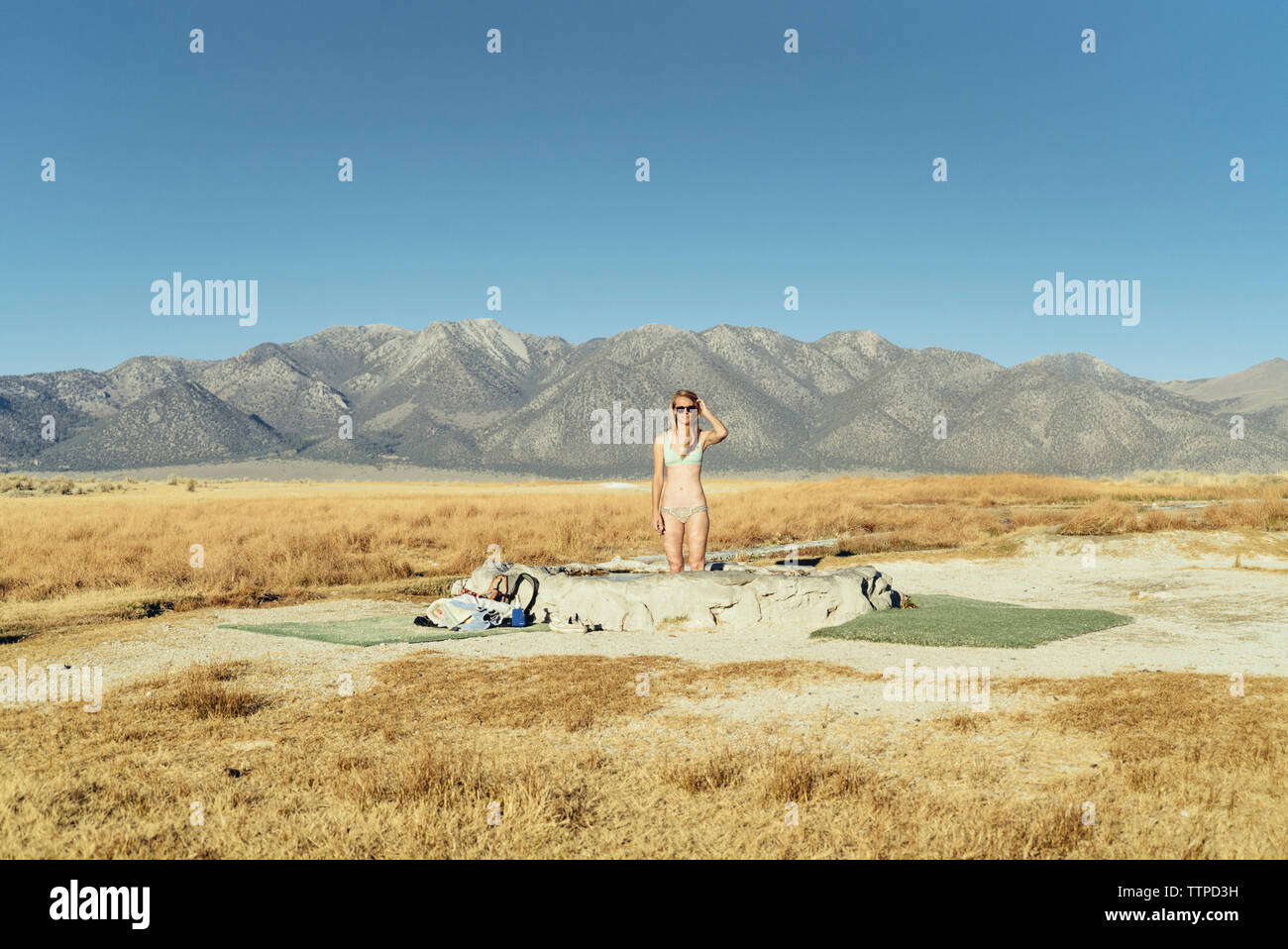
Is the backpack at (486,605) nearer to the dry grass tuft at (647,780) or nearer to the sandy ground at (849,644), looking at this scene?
the sandy ground at (849,644)

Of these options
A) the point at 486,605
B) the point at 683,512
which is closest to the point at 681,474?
the point at 683,512

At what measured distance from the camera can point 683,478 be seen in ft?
40.2

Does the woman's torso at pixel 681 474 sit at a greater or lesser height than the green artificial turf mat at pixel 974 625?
greater

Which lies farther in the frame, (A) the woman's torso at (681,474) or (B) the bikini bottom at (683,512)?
(B) the bikini bottom at (683,512)

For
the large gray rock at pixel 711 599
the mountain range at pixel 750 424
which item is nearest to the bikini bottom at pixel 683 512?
the large gray rock at pixel 711 599

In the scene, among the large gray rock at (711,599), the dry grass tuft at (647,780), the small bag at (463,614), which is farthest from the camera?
the small bag at (463,614)

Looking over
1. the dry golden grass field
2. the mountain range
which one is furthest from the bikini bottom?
the mountain range

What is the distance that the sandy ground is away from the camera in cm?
859

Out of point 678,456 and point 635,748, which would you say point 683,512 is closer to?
point 678,456

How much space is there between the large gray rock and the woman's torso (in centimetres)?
110

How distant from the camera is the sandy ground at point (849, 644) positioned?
8594 millimetres

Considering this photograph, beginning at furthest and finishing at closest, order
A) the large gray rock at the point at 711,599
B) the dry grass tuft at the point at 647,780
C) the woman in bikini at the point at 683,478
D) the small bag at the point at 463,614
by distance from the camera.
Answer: the woman in bikini at the point at 683,478 < the small bag at the point at 463,614 < the large gray rock at the point at 711,599 < the dry grass tuft at the point at 647,780

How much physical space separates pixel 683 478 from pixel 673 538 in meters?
1.00
